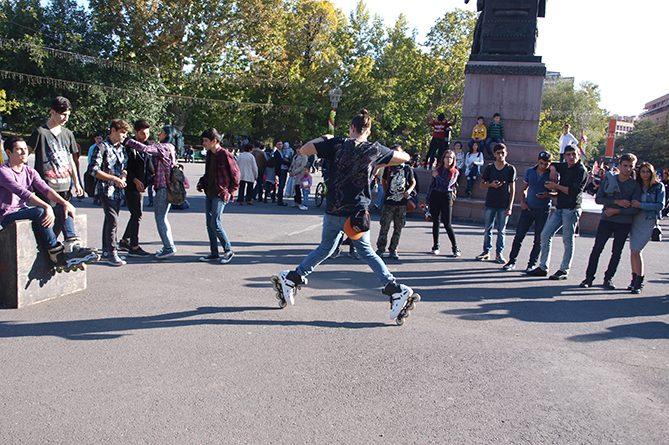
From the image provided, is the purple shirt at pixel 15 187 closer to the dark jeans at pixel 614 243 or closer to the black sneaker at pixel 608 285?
the dark jeans at pixel 614 243

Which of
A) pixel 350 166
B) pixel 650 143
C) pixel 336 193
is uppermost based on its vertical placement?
pixel 650 143

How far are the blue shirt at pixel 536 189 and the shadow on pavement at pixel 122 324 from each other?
399 centimetres

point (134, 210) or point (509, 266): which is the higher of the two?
point (134, 210)

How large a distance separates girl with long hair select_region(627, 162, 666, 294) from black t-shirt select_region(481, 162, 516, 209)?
6.01 ft

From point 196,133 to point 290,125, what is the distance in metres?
10.6

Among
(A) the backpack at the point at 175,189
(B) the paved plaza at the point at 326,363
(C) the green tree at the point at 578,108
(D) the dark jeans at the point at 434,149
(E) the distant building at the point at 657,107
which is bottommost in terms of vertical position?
(B) the paved plaza at the point at 326,363

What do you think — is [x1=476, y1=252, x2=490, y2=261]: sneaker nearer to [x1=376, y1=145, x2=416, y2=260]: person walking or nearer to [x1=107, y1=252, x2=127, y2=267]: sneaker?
[x1=376, y1=145, x2=416, y2=260]: person walking

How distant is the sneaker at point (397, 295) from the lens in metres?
4.70

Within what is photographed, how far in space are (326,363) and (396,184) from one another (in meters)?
4.58

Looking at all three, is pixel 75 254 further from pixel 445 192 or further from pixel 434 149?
pixel 434 149

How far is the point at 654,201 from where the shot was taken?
644 centimetres

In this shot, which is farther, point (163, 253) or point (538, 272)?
point (538, 272)

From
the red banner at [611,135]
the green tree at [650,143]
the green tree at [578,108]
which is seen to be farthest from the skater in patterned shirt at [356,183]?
the green tree at [578,108]

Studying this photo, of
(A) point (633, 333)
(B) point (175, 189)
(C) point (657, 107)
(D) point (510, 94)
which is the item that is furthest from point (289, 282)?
(C) point (657, 107)
